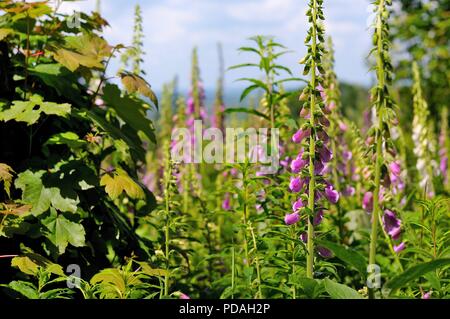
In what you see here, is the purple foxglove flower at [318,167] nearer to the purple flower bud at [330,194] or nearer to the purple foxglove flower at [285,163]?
the purple flower bud at [330,194]

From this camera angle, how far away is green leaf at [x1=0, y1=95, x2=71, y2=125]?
293 cm

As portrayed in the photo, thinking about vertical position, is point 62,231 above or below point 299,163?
below

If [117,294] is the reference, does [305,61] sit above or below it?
above

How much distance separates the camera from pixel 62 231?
2.95 metres

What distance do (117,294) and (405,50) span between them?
545 inches

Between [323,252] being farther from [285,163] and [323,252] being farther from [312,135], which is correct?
[285,163]

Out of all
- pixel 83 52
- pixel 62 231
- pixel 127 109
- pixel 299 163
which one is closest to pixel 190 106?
pixel 127 109

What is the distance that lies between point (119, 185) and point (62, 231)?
34 cm

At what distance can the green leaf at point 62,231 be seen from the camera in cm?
292

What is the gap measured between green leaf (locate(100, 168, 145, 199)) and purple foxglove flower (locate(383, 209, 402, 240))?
1.17m

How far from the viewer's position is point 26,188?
3.02 meters

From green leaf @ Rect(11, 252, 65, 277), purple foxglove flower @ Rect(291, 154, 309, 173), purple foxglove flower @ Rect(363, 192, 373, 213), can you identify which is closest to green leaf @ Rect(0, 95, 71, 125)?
green leaf @ Rect(11, 252, 65, 277)
